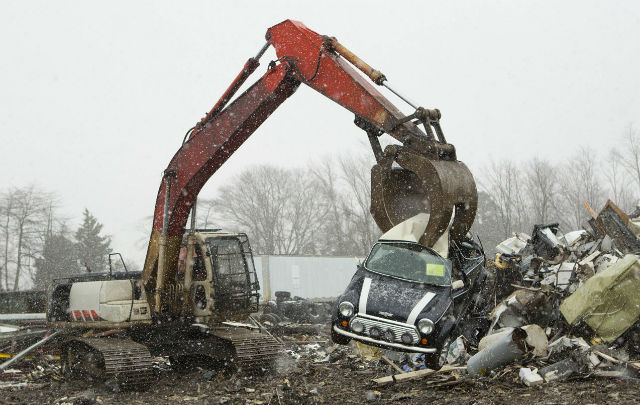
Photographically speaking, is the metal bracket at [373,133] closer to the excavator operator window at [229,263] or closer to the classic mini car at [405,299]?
the classic mini car at [405,299]

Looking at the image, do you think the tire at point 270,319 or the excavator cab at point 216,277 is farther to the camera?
the tire at point 270,319

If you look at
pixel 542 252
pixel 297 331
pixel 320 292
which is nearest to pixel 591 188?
pixel 320 292

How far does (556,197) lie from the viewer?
5509 cm

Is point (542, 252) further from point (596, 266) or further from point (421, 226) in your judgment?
point (421, 226)

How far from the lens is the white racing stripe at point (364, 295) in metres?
7.61

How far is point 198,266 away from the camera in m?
10.5

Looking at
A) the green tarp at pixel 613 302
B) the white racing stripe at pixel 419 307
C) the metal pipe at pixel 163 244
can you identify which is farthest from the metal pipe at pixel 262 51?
the green tarp at pixel 613 302

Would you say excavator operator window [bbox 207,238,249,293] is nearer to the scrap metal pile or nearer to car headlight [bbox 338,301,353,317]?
car headlight [bbox 338,301,353,317]

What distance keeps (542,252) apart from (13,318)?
45.7 ft

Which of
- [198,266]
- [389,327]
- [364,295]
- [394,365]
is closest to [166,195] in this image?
[198,266]

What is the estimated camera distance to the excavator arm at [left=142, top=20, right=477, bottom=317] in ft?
23.5

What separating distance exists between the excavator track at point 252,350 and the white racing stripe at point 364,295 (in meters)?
2.63

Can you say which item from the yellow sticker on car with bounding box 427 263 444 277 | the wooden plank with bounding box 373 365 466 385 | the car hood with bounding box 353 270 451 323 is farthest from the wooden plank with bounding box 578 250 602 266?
the car hood with bounding box 353 270 451 323

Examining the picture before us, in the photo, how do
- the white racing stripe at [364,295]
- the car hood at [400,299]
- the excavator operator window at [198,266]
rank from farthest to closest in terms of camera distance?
the excavator operator window at [198,266], the white racing stripe at [364,295], the car hood at [400,299]
